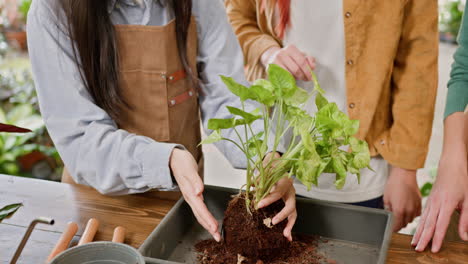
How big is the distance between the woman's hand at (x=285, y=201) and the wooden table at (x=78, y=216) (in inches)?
9.8

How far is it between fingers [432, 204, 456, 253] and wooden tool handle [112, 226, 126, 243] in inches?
29.2

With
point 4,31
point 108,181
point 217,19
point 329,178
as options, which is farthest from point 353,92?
point 4,31

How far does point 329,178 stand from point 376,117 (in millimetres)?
254

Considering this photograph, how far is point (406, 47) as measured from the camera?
148cm

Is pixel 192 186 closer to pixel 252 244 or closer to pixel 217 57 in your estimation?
pixel 252 244

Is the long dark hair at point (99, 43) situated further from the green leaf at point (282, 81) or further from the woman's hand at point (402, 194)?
the woman's hand at point (402, 194)

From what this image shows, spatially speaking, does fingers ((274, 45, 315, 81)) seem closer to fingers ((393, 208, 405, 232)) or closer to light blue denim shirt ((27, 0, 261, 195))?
light blue denim shirt ((27, 0, 261, 195))

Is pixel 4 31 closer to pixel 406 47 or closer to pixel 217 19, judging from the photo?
pixel 217 19

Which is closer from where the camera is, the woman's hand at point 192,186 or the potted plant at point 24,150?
the woman's hand at point 192,186

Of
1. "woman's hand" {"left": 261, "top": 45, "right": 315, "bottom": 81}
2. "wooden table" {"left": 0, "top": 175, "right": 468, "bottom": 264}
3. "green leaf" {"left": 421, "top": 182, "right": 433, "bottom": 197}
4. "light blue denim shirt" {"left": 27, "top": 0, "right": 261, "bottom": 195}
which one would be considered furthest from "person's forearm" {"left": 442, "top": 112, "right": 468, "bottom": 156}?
"green leaf" {"left": 421, "top": 182, "right": 433, "bottom": 197}

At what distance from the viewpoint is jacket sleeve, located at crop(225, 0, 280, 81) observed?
1572mm

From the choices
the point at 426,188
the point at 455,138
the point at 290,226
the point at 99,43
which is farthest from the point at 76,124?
the point at 426,188

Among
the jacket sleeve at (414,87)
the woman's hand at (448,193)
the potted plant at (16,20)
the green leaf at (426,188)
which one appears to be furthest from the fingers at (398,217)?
the potted plant at (16,20)

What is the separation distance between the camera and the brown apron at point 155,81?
135cm
